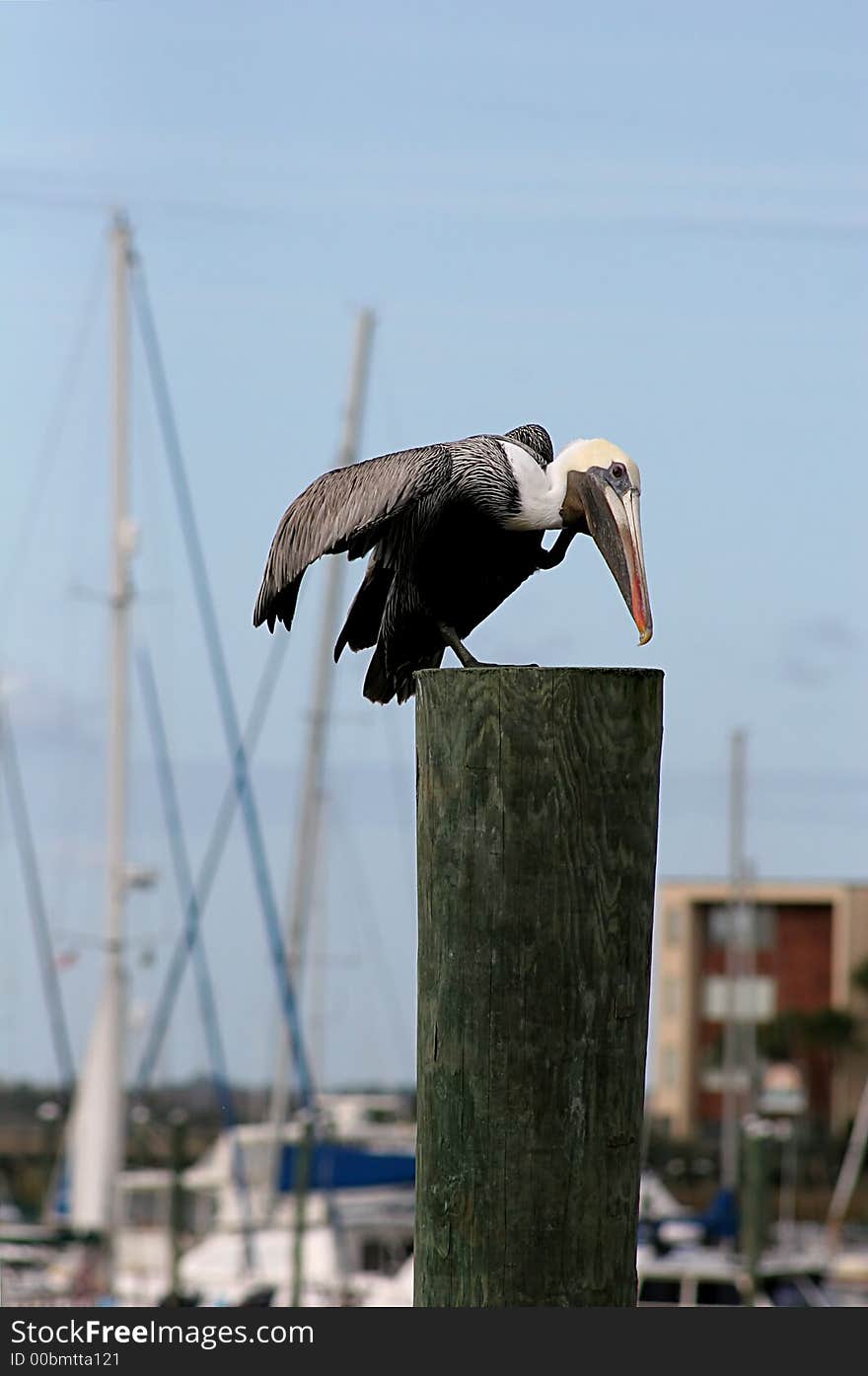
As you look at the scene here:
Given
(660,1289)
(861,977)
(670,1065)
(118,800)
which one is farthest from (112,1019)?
(670,1065)

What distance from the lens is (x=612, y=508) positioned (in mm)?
5430

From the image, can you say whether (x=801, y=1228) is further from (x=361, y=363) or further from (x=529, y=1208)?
(x=529, y=1208)

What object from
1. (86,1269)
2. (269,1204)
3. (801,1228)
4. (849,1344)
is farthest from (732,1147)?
(849,1344)

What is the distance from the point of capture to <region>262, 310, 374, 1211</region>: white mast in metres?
23.6

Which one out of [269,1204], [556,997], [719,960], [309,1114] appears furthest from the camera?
[719,960]

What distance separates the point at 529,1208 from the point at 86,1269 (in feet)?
61.0

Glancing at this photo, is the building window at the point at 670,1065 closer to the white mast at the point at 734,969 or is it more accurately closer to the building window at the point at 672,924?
the building window at the point at 672,924

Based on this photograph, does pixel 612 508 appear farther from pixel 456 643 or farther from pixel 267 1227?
pixel 267 1227

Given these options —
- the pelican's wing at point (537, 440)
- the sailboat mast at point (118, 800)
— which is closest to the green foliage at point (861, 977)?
the sailboat mast at point (118, 800)

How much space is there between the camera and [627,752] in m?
4.61

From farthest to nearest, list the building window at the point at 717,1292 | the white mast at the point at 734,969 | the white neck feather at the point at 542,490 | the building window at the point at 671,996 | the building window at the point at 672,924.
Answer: the building window at the point at 671,996, the building window at the point at 672,924, the white mast at the point at 734,969, the building window at the point at 717,1292, the white neck feather at the point at 542,490

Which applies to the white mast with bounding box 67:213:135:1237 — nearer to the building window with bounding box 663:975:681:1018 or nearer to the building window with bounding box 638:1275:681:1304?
the building window with bounding box 638:1275:681:1304

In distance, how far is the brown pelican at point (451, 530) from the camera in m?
5.47

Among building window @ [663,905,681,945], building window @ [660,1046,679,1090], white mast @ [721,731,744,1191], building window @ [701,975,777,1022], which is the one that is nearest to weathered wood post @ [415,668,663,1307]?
white mast @ [721,731,744,1191]
